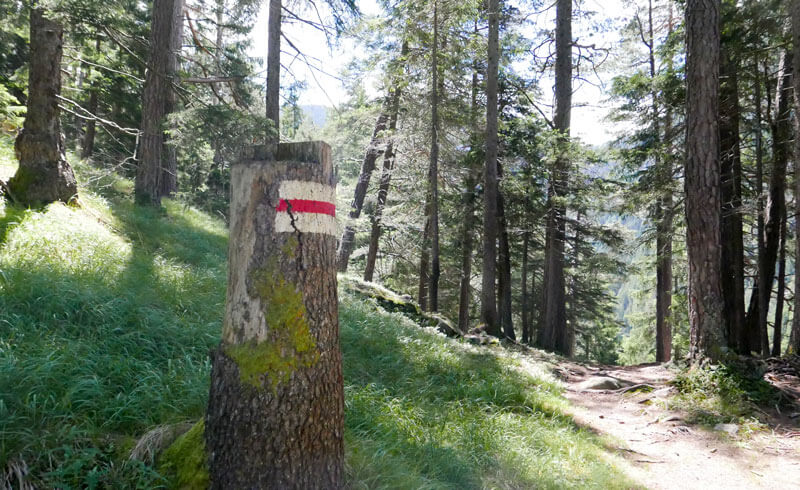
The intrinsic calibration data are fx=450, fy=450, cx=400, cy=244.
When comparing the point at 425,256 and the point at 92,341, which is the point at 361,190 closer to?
the point at 425,256

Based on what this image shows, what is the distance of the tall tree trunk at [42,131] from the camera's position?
20.7 feet

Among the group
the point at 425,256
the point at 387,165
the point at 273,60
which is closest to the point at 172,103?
the point at 273,60

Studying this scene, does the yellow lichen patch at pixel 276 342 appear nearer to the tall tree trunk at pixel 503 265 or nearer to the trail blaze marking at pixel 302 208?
the trail blaze marking at pixel 302 208

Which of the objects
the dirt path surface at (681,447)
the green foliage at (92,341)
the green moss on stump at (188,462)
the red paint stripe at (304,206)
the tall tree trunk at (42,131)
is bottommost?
the dirt path surface at (681,447)

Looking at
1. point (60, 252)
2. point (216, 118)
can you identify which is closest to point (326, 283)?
point (60, 252)

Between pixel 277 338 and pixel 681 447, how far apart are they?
5.27 m

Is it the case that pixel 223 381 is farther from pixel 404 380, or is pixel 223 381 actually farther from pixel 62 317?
pixel 404 380

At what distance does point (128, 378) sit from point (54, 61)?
588cm

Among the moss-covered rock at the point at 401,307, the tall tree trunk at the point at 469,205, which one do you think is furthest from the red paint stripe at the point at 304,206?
the tall tree trunk at the point at 469,205

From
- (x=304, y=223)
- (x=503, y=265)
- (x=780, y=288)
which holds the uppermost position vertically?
(x=304, y=223)

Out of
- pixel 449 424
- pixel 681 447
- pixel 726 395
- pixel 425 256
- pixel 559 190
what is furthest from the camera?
pixel 425 256

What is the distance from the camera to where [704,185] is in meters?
Answer: 6.90

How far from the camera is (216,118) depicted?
895 cm

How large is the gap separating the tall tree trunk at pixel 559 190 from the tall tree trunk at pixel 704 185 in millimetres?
6430
